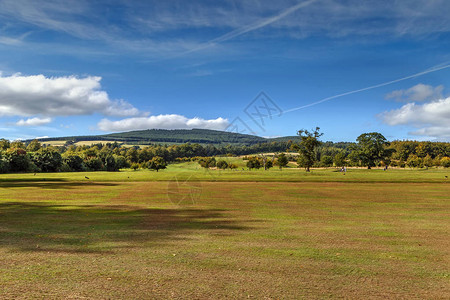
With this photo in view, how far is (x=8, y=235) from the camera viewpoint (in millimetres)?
14031

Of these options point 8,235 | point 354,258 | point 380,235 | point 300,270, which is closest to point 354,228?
point 380,235

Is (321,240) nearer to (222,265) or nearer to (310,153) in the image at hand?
(222,265)

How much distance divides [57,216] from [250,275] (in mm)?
15844

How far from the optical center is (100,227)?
16609 mm

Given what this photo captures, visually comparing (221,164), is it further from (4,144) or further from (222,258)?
(4,144)

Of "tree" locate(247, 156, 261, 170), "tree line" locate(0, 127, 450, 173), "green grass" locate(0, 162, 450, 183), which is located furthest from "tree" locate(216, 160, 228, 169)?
"green grass" locate(0, 162, 450, 183)

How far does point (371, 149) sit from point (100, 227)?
455 feet

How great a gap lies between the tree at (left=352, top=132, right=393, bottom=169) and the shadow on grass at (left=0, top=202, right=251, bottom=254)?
129 meters

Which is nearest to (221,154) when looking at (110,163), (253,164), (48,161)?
(253,164)

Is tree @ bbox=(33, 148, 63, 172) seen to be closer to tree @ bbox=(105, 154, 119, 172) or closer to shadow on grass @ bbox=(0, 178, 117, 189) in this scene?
tree @ bbox=(105, 154, 119, 172)

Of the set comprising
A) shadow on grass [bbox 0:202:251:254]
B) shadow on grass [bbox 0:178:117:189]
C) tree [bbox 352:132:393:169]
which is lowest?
Answer: shadow on grass [bbox 0:178:117:189]

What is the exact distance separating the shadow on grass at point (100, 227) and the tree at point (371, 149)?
424ft

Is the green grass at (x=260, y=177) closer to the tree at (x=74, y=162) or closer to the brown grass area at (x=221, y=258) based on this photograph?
the brown grass area at (x=221, y=258)

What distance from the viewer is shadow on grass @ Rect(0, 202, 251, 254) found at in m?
12.6
